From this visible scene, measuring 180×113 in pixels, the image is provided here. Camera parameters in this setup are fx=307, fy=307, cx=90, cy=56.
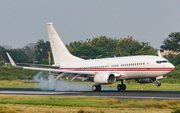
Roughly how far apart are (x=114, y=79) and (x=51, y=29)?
52.8 feet

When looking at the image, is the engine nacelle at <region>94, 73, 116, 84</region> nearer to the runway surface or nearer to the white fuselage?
the white fuselage

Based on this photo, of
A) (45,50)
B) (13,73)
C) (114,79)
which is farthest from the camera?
(45,50)

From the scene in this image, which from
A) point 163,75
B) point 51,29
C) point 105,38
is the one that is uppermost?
point 105,38

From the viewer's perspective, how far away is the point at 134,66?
39594 mm

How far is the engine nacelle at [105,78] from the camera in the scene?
3978 cm

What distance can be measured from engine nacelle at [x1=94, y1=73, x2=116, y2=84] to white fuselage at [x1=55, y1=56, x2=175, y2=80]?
69 centimetres

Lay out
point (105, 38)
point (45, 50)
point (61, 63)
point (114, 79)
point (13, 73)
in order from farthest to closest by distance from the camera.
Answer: point (105, 38), point (45, 50), point (13, 73), point (61, 63), point (114, 79)

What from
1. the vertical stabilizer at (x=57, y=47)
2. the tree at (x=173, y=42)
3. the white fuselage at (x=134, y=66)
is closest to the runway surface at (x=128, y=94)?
the white fuselage at (x=134, y=66)

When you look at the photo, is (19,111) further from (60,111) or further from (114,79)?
(114,79)

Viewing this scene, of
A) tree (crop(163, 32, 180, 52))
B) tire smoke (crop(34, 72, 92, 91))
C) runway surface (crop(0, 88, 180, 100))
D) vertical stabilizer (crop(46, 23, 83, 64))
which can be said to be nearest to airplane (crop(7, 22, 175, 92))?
vertical stabilizer (crop(46, 23, 83, 64))

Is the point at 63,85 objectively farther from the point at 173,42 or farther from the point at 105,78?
the point at 173,42

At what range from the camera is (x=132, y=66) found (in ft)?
131

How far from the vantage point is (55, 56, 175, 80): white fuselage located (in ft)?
124

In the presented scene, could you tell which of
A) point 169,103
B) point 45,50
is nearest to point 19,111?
point 169,103
